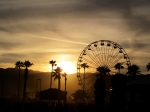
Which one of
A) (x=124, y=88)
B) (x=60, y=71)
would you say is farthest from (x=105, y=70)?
(x=60, y=71)

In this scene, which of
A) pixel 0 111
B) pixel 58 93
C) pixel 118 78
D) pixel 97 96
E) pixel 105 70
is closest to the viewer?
pixel 0 111

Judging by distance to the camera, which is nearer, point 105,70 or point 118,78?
point 118,78

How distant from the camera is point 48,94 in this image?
60.1 m

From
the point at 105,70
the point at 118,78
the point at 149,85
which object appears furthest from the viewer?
the point at 105,70

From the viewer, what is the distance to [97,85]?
209 ft

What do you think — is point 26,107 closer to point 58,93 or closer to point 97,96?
point 58,93

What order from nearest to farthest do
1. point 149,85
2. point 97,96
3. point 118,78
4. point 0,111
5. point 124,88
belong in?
point 0,111 < point 149,85 < point 124,88 < point 118,78 < point 97,96

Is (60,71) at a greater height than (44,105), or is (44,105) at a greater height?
(60,71)

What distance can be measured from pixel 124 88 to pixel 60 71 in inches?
2778

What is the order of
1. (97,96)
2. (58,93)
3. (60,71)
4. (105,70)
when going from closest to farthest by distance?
(105,70)
(58,93)
(97,96)
(60,71)

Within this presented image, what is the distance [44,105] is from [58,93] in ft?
86.4

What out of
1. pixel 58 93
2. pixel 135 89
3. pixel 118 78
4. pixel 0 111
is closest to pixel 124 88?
pixel 135 89

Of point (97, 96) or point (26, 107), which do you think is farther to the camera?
point (97, 96)

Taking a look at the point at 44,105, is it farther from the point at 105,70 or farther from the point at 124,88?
the point at 105,70
